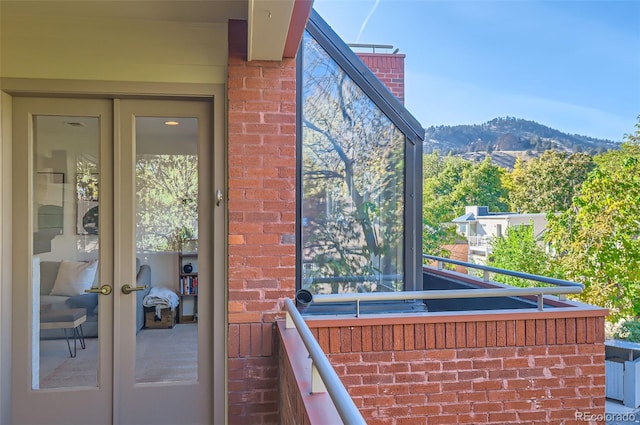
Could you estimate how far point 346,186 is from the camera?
103 inches

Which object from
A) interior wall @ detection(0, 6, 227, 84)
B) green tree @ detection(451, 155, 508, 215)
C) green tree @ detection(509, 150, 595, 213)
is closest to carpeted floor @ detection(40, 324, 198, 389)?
interior wall @ detection(0, 6, 227, 84)

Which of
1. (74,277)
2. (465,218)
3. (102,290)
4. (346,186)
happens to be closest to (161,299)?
(102,290)

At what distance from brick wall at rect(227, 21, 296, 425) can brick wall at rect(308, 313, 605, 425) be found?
36 cm

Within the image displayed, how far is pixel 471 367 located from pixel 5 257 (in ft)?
8.97

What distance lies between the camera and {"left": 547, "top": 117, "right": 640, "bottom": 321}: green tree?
6.86 meters

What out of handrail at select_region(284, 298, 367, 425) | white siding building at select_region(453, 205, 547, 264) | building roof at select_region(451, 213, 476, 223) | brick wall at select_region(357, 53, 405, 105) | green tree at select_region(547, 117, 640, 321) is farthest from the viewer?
building roof at select_region(451, 213, 476, 223)

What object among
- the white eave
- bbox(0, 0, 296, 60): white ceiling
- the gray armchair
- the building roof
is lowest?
the gray armchair

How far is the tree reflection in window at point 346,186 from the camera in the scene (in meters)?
2.60

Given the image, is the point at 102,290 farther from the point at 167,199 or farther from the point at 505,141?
the point at 505,141

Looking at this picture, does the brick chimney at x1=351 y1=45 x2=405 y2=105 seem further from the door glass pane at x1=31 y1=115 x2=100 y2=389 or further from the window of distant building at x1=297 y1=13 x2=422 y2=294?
the door glass pane at x1=31 y1=115 x2=100 y2=389

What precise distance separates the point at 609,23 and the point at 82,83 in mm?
30405

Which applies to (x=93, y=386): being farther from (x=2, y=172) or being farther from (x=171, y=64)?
(x=171, y=64)

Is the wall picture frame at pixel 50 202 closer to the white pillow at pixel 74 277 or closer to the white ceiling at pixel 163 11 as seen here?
the white pillow at pixel 74 277

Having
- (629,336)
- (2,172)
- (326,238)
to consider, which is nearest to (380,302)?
(326,238)
